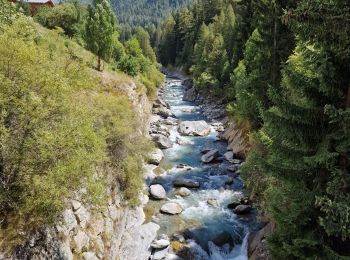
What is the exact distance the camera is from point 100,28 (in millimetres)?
37531

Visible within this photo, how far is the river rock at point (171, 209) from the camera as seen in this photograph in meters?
25.9

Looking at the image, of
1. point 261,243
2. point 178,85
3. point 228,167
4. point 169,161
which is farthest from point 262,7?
point 178,85

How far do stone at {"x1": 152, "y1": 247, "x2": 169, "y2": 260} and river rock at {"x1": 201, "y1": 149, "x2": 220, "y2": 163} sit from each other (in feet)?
49.6

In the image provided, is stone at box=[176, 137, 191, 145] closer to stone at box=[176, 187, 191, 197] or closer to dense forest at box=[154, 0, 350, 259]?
stone at box=[176, 187, 191, 197]

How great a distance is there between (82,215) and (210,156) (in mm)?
20497

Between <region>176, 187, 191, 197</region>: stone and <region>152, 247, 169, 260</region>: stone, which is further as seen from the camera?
<region>176, 187, 191, 197</region>: stone

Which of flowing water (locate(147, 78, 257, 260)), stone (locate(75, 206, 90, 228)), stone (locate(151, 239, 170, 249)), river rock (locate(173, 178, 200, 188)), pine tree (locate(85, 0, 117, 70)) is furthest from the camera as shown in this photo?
pine tree (locate(85, 0, 117, 70))

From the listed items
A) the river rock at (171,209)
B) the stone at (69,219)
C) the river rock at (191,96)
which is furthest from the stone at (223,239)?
the river rock at (191,96)

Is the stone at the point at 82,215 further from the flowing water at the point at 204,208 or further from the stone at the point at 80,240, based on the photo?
the flowing water at the point at 204,208

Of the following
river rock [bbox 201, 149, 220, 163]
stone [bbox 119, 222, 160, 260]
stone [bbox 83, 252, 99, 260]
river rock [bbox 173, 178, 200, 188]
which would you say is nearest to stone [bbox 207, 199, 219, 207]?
river rock [bbox 173, 178, 200, 188]

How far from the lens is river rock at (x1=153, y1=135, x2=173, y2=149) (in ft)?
130

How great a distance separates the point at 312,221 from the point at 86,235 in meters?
11.6

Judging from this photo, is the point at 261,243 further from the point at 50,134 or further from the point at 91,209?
the point at 50,134

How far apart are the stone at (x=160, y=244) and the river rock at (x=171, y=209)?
387 centimetres
